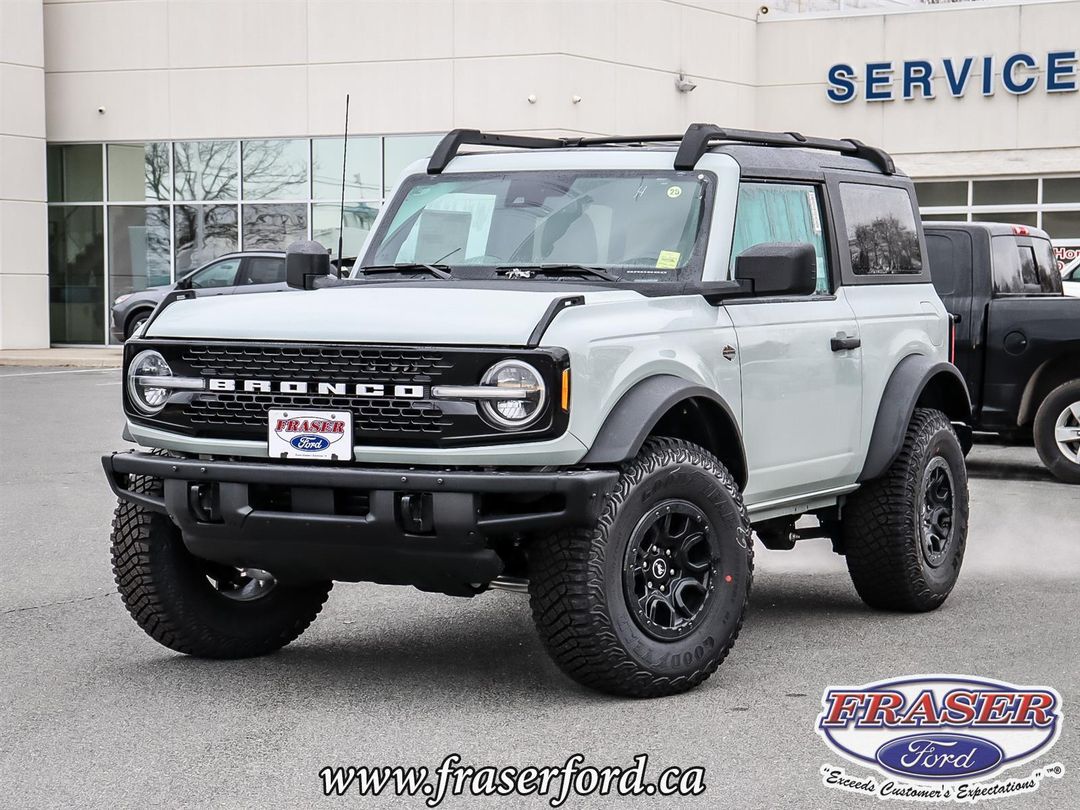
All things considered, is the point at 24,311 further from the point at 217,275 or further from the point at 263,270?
the point at 263,270

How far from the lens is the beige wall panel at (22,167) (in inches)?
1214

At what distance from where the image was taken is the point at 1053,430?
12680 mm

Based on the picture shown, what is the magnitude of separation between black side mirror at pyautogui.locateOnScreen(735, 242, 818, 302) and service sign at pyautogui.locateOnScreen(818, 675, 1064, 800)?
1485mm

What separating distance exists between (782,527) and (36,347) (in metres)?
26.6

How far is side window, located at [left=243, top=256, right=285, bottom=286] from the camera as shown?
24812mm

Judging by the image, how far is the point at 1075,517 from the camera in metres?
10.7

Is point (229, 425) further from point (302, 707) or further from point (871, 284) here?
point (871, 284)

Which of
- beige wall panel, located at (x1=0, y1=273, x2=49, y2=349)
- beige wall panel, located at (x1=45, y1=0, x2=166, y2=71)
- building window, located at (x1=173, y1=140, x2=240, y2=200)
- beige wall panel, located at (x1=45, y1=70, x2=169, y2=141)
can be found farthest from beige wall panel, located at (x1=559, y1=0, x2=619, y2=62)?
beige wall panel, located at (x1=0, y1=273, x2=49, y2=349)

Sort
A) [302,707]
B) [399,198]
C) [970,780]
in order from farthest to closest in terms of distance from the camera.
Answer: [399,198]
[302,707]
[970,780]

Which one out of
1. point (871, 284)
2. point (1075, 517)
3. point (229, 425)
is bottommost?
point (1075, 517)

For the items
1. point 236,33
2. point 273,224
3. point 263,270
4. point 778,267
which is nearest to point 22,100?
point 236,33

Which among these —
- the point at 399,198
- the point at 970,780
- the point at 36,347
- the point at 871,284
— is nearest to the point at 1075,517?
the point at 871,284

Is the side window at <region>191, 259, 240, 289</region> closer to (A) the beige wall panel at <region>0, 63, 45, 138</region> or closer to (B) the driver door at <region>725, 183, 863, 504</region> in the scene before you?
(A) the beige wall panel at <region>0, 63, 45, 138</region>

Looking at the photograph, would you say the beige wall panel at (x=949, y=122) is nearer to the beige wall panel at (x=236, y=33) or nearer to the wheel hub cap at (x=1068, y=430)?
the beige wall panel at (x=236, y=33)
